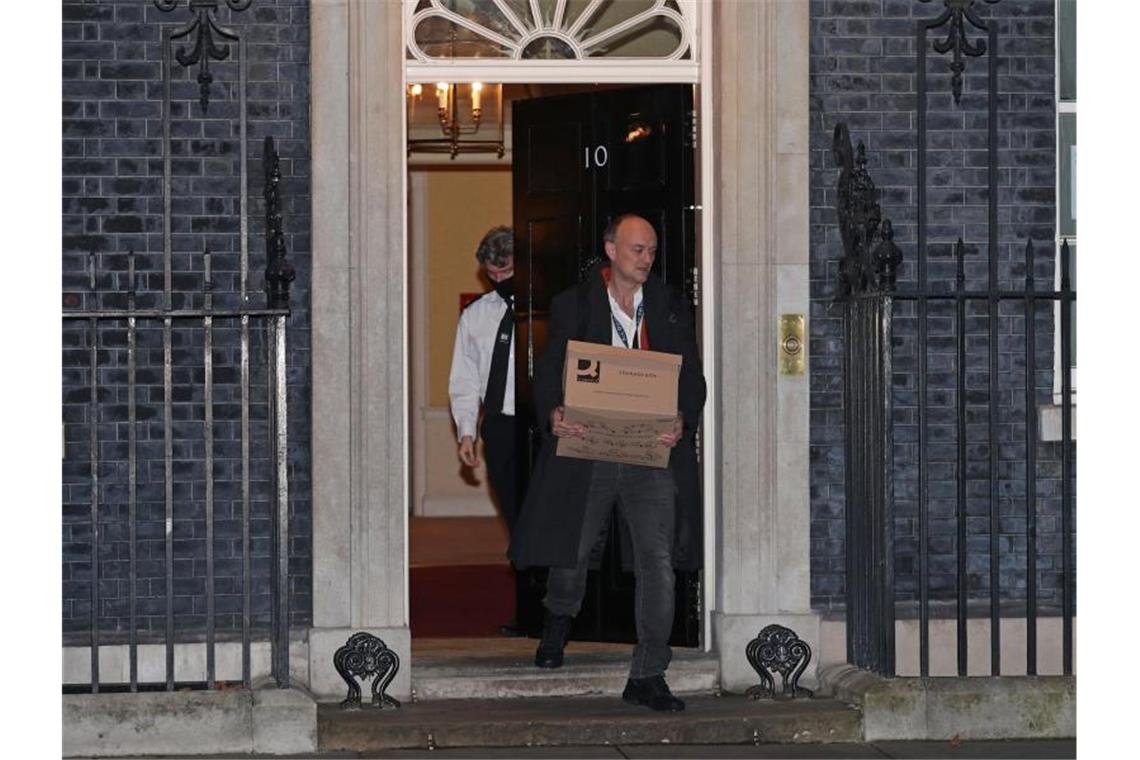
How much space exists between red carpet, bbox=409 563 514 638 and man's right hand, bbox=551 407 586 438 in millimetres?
2030

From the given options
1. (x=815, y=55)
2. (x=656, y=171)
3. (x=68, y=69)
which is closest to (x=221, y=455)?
(x=68, y=69)

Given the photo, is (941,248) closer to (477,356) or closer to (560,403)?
(560,403)

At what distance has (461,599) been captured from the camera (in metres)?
11.9

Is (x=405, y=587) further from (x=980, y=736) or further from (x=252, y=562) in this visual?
(x=980, y=736)

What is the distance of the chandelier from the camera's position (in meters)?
14.7

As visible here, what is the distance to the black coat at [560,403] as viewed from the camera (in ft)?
27.4

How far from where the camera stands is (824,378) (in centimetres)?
889

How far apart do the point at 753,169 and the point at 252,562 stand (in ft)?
8.39

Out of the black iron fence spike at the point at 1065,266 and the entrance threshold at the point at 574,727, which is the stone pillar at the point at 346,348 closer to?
the entrance threshold at the point at 574,727

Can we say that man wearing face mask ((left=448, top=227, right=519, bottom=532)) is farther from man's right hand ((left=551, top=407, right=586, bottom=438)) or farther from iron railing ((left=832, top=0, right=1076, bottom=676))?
iron railing ((left=832, top=0, right=1076, bottom=676))

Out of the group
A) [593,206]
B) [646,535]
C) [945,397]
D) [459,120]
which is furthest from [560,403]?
[459,120]

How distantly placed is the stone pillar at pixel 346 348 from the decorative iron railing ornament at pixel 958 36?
2334 millimetres

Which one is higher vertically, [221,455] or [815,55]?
[815,55]

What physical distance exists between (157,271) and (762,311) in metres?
2.42
